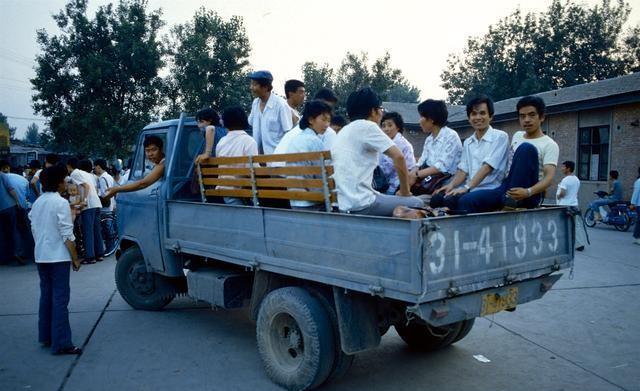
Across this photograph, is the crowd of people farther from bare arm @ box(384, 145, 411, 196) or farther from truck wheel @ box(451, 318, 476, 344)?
truck wheel @ box(451, 318, 476, 344)

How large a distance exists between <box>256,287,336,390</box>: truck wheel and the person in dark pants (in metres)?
1.94

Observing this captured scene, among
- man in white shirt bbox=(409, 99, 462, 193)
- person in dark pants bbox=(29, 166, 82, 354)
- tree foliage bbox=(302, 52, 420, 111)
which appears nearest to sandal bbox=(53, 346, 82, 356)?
person in dark pants bbox=(29, 166, 82, 354)

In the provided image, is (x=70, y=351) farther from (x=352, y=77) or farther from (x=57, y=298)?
(x=352, y=77)

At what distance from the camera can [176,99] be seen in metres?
29.5

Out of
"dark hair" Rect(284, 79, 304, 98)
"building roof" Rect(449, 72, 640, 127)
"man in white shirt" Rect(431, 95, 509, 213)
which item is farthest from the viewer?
"building roof" Rect(449, 72, 640, 127)

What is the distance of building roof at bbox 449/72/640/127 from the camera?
50.4ft

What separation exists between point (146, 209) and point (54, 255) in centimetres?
120

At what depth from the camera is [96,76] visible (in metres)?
24.8

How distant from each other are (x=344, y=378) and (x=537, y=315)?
286cm

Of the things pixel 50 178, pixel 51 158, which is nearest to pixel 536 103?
pixel 50 178

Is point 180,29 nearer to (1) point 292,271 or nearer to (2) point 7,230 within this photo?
(2) point 7,230

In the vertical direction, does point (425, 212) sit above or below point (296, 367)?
above

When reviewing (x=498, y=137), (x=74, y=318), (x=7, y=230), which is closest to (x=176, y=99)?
(x=7, y=230)

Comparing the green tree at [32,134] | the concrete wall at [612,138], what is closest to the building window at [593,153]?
the concrete wall at [612,138]
